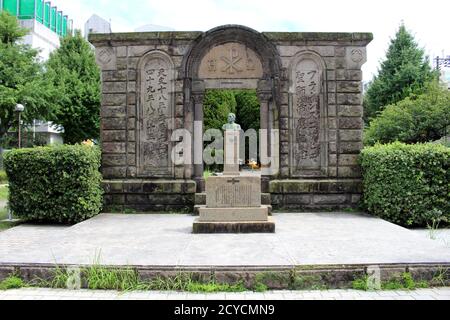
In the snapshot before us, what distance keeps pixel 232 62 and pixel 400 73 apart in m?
20.4

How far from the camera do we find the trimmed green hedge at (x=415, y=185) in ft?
30.0

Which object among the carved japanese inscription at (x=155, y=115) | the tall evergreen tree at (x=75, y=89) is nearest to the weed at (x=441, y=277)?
the carved japanese inscription at (x=155, y=115)

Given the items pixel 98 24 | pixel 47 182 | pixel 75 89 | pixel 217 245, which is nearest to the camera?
pixel 217 245

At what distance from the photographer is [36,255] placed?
609 cm

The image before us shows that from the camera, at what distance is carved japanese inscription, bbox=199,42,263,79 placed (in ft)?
36.0

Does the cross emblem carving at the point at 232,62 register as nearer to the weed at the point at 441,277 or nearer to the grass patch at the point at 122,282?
the grass patch at the point at 122,282

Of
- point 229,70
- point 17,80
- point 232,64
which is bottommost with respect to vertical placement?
point 229,70

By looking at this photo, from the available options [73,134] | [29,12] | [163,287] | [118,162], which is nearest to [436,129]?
[118,162]

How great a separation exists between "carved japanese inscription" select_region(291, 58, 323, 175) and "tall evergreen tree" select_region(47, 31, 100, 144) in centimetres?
1906

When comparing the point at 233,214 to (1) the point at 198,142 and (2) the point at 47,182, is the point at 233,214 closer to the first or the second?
(1) the point at 198,142

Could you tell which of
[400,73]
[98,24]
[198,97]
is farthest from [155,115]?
[98,24]

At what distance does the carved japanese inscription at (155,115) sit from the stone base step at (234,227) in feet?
10.4

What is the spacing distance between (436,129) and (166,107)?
13.6 m

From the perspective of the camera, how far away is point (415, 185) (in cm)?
916
